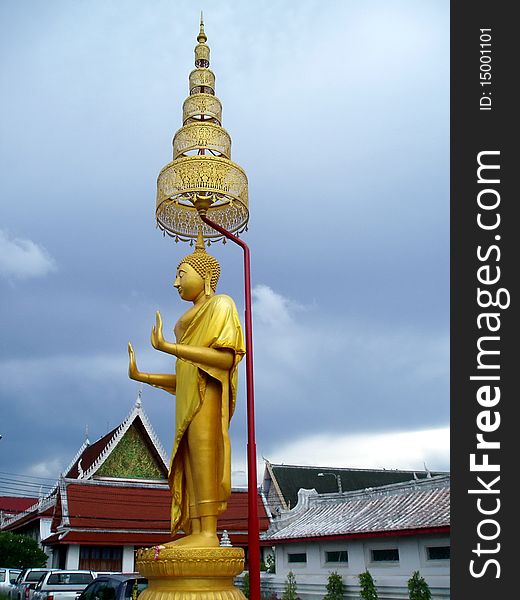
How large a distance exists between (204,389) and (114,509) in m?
15.9

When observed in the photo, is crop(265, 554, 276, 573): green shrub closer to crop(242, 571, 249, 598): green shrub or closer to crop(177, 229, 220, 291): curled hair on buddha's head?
crop(242, 571, 249, 598): green shrub

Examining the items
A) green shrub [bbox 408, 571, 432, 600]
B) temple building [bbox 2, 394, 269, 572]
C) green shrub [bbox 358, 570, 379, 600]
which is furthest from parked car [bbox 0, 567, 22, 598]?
green shrub [bbox 408, 571, 432, 600]

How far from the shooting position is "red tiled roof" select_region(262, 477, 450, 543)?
10531mm

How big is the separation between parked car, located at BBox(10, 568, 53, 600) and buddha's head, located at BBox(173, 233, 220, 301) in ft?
35.7

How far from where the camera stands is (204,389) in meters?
5.12

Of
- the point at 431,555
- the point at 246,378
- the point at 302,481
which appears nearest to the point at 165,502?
the point at 302,481

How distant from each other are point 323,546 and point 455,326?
9.58 meters

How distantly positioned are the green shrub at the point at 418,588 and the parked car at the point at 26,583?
323 inches

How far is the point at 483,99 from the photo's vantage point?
447 centimetres

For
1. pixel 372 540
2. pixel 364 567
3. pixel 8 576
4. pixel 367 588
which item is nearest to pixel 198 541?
pixel 367 588

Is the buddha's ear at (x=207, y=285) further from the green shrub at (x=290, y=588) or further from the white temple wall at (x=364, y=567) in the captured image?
the green shrub at (x=290, y=588)

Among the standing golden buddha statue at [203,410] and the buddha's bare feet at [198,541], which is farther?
the standing golden buddha statue at [203,410]

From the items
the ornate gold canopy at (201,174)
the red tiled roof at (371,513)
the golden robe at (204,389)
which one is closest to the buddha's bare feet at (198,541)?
the golden robe at (204,389)

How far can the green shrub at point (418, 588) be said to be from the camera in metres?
9.56
